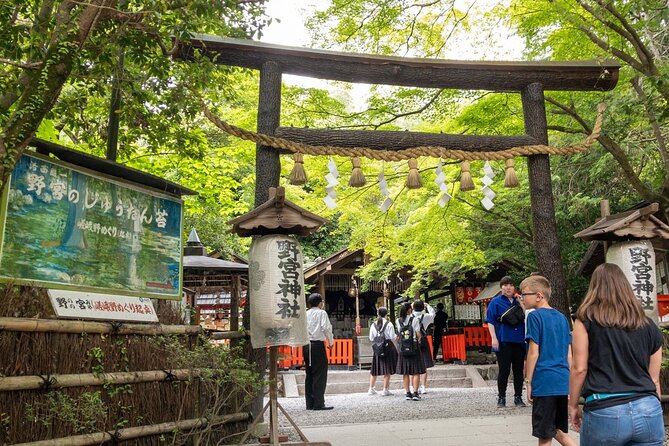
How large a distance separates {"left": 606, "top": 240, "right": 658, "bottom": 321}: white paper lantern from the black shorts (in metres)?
3.89

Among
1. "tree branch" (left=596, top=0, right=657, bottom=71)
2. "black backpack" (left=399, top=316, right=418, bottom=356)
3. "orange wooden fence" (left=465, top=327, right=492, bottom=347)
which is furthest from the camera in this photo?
"orange wooden fence" (left=465, top=327, right=492, bottom=347)

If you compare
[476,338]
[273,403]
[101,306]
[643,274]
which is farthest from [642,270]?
[476,338]

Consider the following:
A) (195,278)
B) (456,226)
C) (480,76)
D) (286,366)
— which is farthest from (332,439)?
(286,366)

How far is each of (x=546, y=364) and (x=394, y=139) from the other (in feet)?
14.8

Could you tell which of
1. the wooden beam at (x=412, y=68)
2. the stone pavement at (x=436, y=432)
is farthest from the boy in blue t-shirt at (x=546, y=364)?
the wooden beam at (x=412, y=68)

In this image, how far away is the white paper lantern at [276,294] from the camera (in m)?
6.34

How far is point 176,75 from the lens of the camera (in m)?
7.29

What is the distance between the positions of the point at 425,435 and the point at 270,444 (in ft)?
6.77

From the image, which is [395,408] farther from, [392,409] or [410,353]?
[410,353]

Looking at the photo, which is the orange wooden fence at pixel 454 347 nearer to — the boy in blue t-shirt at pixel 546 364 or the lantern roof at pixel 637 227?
the lantern roof at pixel 637 227

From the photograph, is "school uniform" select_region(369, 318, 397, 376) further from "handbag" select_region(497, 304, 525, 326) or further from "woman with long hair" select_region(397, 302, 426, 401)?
"handbag" select_region(497, 304, 525, 326)

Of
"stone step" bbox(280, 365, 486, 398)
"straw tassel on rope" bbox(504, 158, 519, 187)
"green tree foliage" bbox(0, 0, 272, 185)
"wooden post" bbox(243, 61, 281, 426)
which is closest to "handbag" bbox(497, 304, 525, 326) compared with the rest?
"straw tassel on rope" bbox(504, 158, 519, 187)

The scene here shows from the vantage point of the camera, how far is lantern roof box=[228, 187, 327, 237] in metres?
6.41

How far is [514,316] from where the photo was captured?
29.1ft
